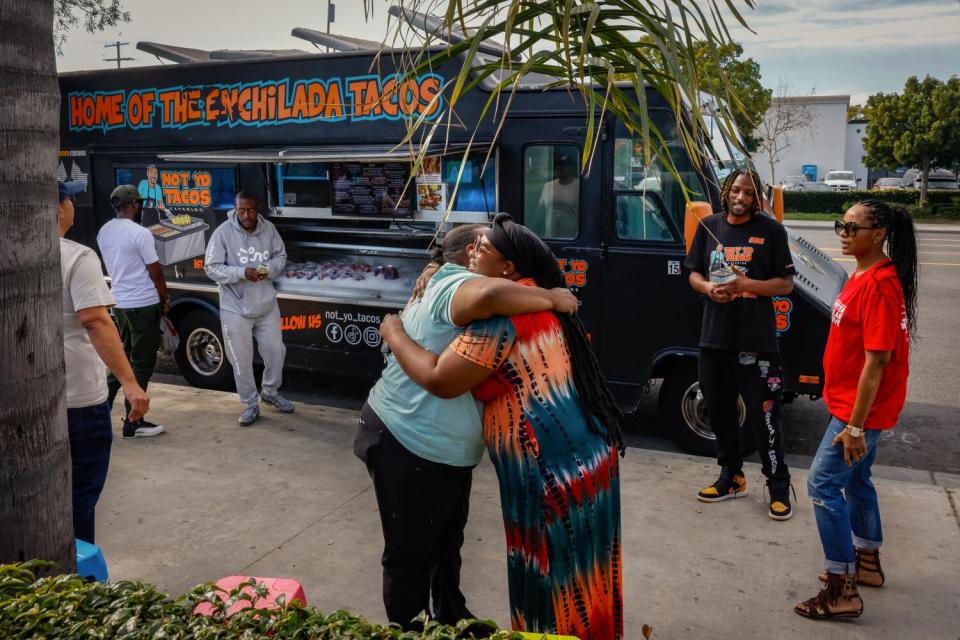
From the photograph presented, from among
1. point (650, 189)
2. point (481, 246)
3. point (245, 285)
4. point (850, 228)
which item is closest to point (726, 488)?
point (850, 228)

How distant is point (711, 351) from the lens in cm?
528

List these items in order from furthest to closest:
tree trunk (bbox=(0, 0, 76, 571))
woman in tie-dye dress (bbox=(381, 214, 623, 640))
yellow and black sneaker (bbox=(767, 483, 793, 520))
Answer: yellow and black sneaker (bbox=(767, 483, 793, 520)) < woman in tie-dye dress (bbox=(381, 214, 623, 640)) < tree trunk (bbox=(0, 0, 76, 571))

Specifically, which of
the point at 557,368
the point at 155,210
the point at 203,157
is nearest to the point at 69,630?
the point at 557,368

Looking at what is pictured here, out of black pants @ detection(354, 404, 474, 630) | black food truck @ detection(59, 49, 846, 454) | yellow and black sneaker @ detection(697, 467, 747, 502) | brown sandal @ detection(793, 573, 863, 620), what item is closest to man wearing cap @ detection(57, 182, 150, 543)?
black pants @ detection(354, 404, 474, 630)

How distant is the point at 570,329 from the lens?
311cm

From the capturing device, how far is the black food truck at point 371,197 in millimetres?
6359

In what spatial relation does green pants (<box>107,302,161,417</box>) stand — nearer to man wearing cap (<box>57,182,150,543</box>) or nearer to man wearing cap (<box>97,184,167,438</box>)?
man wearing cap (<box>97,184,167,438</box>)

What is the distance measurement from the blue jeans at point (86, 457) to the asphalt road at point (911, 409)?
13.7ft

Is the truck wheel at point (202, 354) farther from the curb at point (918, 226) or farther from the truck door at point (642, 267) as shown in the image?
the curb at point (918, 226)

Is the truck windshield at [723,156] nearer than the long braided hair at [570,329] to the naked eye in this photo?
No

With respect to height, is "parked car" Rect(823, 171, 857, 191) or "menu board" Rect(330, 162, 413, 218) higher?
"parked car" Rect(823, 171, 857, 191)

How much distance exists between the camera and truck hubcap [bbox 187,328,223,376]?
834 cm

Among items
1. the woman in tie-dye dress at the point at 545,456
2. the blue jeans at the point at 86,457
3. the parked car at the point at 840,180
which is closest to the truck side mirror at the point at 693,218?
the woman in tie-dye dress at the point at 545,456

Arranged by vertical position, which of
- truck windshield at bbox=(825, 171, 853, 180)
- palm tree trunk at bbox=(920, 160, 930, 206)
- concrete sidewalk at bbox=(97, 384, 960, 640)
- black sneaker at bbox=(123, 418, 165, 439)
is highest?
truck windshield at bbox=(825, 171, 853, 180)
